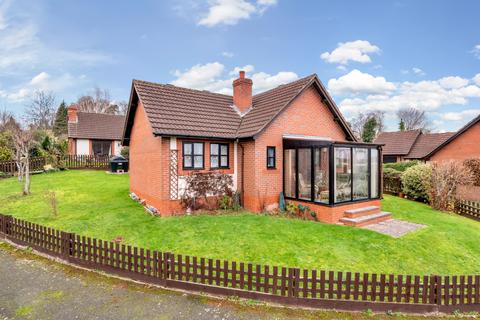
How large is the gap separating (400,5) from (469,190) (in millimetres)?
15058

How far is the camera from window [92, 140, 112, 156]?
117ft

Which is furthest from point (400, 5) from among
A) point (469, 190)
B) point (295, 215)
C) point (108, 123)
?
point (108, 123)

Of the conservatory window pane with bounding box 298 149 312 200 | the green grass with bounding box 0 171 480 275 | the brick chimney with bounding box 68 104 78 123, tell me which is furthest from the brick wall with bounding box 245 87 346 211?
the brick chimney with bounding box 68 104 78 123

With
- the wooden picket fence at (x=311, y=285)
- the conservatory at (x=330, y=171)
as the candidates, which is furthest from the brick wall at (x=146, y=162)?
the conservatory at (x=330, y=171)

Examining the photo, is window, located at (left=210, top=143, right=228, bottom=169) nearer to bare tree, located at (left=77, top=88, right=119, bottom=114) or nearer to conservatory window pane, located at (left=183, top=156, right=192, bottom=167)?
conservatory window pane, located at (left=183, top=156, right=192, bottom=167)

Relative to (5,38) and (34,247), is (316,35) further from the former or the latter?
(5,38)

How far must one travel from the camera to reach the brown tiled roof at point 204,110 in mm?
13242

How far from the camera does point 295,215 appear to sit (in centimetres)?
1343

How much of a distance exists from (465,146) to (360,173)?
1596cm

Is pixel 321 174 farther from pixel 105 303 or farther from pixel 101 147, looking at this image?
pixel 101 147

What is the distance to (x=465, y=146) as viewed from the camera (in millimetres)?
22500

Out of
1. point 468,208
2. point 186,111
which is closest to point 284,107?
point 186,111

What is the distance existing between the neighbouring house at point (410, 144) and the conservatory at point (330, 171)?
90.9ft

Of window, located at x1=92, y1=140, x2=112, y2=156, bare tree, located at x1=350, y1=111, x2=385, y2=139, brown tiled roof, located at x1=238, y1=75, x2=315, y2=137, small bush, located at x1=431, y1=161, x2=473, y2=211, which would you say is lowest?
small bush, located at x1=431, y1=161, x2=473, y2=211
